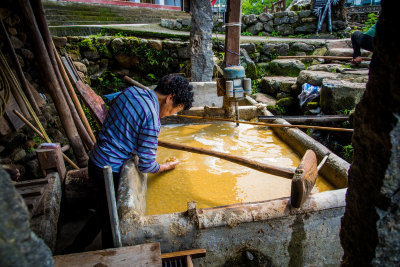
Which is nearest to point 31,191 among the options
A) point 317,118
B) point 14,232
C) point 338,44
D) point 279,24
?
point 14,232

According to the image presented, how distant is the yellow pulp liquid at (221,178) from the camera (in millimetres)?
2555

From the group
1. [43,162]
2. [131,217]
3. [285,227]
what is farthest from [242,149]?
[43,162]

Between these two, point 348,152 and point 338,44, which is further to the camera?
point 338,44

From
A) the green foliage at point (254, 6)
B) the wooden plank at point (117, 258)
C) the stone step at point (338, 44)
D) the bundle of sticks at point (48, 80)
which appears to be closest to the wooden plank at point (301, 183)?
the wooden plank at point (117, 258)

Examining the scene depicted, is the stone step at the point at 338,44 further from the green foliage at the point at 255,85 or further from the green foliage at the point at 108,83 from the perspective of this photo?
the green foliage at the point at 108,83

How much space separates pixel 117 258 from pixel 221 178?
177 cm

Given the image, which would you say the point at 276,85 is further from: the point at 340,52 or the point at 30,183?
the point at 30,183

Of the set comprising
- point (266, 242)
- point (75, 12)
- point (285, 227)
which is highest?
point (75, 12)

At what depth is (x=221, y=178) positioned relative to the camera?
2.94 metres

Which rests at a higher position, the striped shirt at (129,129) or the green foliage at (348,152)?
the striped shirt at (129,129)

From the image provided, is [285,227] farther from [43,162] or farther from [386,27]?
[43,162]

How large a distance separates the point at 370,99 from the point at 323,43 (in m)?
10.2

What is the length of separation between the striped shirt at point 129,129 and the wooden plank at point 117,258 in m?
0.83

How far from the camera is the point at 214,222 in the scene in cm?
172
